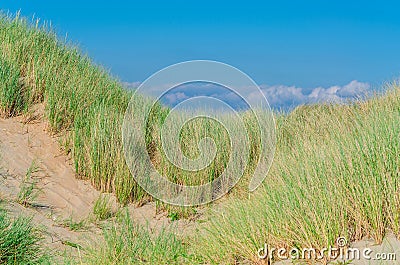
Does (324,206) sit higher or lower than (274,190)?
lower

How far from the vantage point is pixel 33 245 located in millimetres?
5070

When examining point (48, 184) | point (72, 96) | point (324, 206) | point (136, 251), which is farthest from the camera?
point (72, 96)

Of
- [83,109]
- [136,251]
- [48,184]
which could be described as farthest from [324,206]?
[83,109]

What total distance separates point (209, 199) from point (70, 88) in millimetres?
2942

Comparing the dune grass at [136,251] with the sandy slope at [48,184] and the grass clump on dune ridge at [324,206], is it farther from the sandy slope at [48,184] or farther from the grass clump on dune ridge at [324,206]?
the sandy slope at [48,184]

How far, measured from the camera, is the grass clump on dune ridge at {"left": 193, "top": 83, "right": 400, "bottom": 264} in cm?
420

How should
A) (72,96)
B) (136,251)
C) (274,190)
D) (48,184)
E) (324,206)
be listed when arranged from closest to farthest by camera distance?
1. (324,206)
2. (136,251)
3. (274,190)
4. (48,184)
5. (72,96)

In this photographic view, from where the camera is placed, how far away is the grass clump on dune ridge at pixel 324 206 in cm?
420

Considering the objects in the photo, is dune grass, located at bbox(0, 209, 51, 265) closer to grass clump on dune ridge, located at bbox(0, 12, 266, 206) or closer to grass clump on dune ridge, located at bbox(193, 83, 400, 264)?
grass clump on dune ridge, located at bbox(193, 83, 400, 264)

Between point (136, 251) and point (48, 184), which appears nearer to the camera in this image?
point (136, 251)

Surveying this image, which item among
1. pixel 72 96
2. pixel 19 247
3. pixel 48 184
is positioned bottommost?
pixel 19 247

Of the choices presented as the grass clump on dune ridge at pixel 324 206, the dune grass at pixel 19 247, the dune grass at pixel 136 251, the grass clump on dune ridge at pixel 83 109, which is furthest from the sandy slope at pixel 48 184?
the grass clump on dune ridge at pixel 324 206

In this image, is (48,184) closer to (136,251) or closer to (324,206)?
(136,251)

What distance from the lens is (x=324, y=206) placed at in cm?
434
